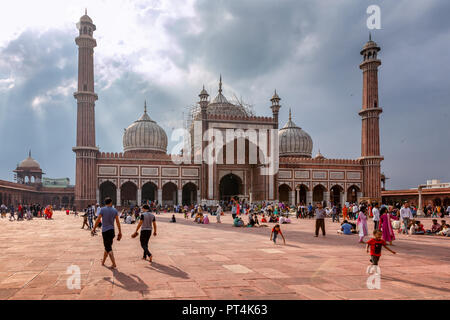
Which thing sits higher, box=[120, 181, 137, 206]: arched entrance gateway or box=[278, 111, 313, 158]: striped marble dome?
box=[278, 111, 313, 158]: striped marble dome

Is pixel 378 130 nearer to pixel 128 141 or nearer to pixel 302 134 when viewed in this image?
pixel 302 134

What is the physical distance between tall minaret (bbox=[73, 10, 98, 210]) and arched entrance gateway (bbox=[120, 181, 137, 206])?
4.78 m

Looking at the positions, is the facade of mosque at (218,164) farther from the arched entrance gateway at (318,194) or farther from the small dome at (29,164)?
the small dome at (29,164)

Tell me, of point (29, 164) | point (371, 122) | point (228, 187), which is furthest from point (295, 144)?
point (29, 164)

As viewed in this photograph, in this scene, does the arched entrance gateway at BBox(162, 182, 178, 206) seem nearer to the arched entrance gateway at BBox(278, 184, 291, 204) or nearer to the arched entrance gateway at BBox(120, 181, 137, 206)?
the arched entrance gateway at BBox(120, 181, 137, 206)

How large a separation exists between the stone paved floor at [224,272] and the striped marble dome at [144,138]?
103 feet

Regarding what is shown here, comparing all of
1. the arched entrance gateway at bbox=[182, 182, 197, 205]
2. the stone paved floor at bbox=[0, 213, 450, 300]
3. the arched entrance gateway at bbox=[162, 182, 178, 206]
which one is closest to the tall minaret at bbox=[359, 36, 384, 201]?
the arched entrance gateway at bbox=[182, 182, 197, 205]

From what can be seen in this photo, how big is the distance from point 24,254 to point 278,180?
102ft

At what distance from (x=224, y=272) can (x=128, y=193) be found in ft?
108

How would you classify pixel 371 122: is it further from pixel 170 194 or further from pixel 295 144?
pixel 170 194

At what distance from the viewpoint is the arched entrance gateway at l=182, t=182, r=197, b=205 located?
38.2m

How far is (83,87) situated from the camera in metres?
32.8
